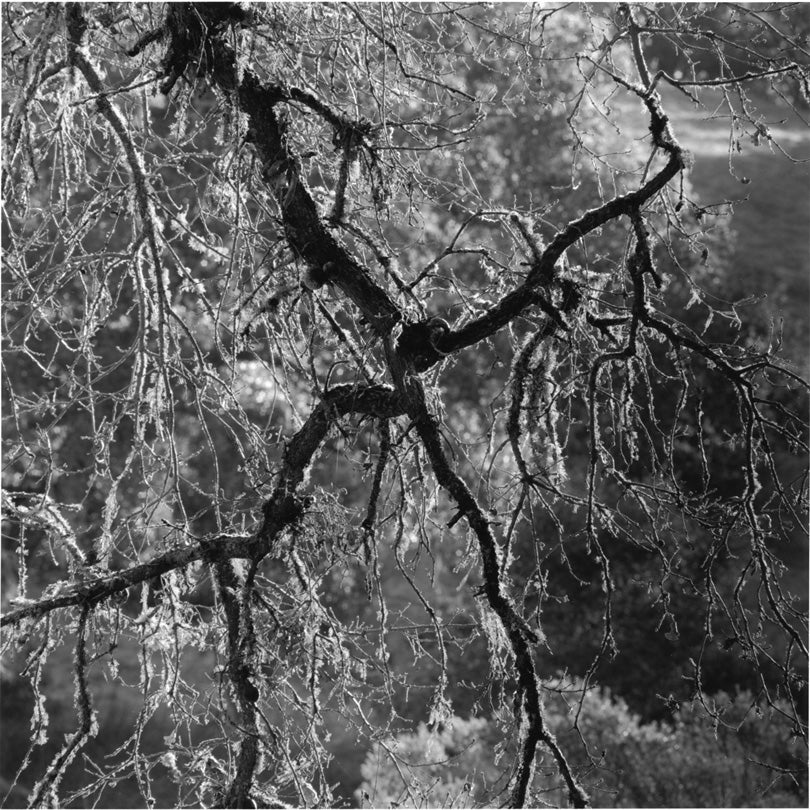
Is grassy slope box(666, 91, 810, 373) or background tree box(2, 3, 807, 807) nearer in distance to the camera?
background tree box(2, 3, 807, 807)

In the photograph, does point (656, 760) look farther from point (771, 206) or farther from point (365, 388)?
point (771, 206)

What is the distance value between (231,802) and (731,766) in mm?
4421

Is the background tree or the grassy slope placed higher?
the grassy slope

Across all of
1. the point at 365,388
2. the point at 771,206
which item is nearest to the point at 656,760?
the point at 365,388

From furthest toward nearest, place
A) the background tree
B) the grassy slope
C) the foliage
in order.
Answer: the grassy slope
the foliage
the background tree

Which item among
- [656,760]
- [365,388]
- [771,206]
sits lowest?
[656,760]

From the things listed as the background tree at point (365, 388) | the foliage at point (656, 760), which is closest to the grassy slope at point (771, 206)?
the foliage at point (656, 760)

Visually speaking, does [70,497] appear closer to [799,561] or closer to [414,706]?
[414,706]

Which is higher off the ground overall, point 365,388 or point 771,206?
point 771,206

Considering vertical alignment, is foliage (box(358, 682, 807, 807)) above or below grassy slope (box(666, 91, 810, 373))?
below

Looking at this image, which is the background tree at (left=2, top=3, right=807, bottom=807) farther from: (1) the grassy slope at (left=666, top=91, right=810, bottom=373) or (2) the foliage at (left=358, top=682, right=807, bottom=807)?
(1) the grassy slope at (left=666, top=91, right=810, bottom=373)

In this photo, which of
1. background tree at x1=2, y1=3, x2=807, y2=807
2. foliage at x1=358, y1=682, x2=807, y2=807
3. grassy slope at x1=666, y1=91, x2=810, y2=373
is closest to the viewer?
background tree at x1=2, y1=3, x2=807, y2=807

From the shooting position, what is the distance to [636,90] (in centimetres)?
203

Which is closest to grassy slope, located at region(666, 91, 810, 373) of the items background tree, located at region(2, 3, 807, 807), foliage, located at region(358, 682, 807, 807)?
foliage, located at region(358, 682, 807, 807)
